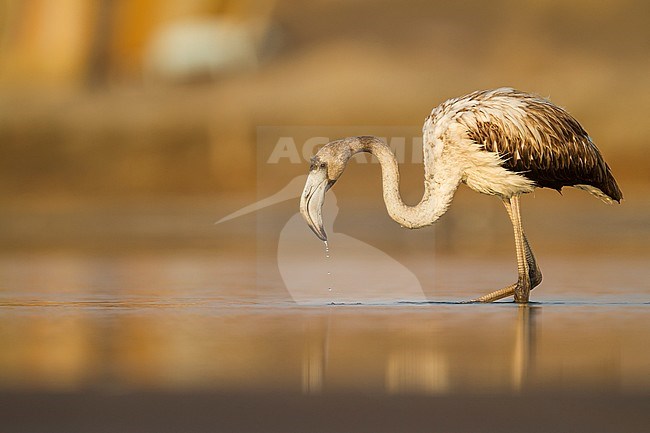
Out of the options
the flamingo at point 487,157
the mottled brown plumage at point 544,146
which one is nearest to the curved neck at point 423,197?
the flamingo at point 487,157

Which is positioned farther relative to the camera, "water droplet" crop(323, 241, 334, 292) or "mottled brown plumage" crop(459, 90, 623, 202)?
"water droplet" crop(323, 241, 334, 292)

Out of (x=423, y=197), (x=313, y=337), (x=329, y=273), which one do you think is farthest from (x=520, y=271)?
(x=329, y=273)

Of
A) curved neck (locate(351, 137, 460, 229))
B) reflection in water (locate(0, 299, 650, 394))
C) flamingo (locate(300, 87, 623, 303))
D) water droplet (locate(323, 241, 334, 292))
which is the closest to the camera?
reflection in water (locate(0, 299, 650, 394))

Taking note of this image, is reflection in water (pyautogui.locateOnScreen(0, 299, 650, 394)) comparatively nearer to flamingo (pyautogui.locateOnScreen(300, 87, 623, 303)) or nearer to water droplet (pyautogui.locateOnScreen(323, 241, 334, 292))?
flamingo (pyautogui.locateOnScreen(300, 87, 623, 303))

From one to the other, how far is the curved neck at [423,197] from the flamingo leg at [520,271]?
25.1 inches

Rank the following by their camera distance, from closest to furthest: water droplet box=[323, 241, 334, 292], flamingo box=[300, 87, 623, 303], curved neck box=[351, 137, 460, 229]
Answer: flamingo box=[300, 87, 623, 303]
curved neck box=[351, 137, 460, 229]
water droplet box=[323, 241, 334, 292]

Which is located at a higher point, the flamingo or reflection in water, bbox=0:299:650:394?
the flamingo

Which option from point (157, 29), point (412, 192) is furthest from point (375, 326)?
point (157, 29)

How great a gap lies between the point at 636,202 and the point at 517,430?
2649 cm

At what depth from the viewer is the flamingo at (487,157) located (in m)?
12.2

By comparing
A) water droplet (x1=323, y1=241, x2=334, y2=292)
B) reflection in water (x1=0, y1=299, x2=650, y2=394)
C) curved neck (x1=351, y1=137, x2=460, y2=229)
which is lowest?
reflection in water (x1=0, y1=299, x2=650, y2=394)

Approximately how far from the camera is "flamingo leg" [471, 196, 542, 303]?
1232 cm

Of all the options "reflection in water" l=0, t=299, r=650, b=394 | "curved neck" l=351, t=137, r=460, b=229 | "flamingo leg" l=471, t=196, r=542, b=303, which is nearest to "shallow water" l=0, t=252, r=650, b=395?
"reflection in water" l=0, t=299, r=650, b=394

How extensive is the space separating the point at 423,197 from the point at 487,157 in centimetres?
65
